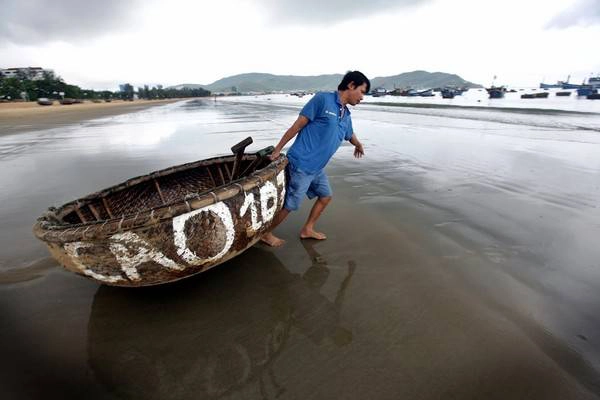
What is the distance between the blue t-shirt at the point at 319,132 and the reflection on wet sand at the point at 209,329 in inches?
42.2

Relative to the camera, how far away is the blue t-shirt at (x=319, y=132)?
2822mm

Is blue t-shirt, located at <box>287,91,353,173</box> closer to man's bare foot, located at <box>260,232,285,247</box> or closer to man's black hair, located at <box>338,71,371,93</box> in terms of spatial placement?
man's black hair, located at <box>338,71,371,93</box>

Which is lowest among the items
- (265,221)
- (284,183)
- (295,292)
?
(295,292)

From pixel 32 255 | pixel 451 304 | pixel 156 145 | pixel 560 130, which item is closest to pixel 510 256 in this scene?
pixel 451 304

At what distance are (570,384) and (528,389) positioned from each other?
246mm

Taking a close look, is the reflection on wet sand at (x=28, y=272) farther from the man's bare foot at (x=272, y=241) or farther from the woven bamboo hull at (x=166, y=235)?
the man's bare foot at (x=272, y=241)

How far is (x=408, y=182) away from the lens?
526cm

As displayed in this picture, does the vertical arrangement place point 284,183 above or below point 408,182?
above

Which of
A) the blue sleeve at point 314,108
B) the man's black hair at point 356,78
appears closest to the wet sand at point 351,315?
the blue sleeve at point 314,108

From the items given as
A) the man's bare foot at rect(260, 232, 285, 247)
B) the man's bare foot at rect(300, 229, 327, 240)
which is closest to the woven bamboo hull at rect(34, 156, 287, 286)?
the man's bare foot at rect(260, 232, 285, 247)

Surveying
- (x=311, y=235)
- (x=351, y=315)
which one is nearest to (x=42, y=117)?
(x=311, y=235)

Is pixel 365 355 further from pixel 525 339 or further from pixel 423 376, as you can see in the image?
pixel 525 339

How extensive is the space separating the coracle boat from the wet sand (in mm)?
414

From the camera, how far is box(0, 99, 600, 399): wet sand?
170 centimetres
